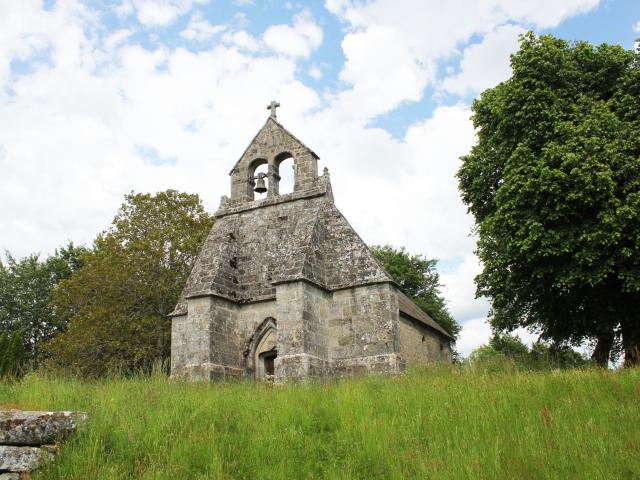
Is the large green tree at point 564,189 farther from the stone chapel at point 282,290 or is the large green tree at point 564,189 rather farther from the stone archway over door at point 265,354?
the stone archway over door at point 265,354

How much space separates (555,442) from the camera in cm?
668

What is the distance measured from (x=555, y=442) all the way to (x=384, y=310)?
1072cm

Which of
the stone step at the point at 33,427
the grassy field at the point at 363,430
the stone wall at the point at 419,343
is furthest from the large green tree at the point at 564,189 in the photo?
the stone step at the point at 33,427

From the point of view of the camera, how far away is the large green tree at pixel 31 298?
43000 millimetres

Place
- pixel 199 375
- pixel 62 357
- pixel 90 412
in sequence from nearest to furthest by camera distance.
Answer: pixel 90 412
pixel 199 375
pixel 62 357

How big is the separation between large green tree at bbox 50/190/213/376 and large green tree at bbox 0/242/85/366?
554 inches

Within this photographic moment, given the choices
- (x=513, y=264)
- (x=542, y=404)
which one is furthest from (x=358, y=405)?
(x=513, y=264)

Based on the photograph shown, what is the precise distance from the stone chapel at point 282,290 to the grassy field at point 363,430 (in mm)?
6869

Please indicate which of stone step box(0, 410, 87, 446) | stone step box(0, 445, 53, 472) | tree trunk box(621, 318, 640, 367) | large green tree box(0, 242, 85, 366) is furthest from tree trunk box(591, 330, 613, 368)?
large green tree box(0, 242, 85, 366)

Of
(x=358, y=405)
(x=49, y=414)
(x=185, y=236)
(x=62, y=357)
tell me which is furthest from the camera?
(x=185, y=236)

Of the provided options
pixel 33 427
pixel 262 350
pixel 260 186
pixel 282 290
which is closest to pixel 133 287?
pixel 260 186

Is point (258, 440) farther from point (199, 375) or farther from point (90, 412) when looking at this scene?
point (199, 375)

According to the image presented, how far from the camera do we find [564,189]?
601 inches

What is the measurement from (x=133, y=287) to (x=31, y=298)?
19847 millimetres
